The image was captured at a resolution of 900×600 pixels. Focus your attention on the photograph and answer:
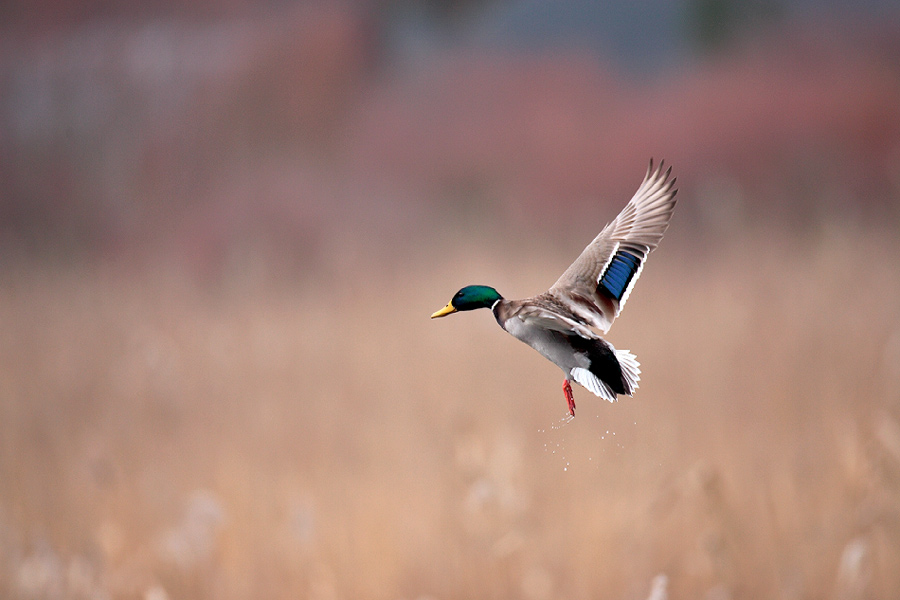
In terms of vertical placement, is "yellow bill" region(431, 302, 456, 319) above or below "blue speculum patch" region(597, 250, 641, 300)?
below

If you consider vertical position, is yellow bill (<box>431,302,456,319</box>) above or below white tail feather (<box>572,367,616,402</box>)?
above

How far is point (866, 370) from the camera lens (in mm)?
1127

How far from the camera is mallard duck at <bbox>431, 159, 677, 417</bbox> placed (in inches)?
7.9

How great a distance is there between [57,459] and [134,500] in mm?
173

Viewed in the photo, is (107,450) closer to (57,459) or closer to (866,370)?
(57,459)

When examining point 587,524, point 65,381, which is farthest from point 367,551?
point 65,381

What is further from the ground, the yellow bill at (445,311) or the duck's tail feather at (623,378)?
the yellow bill at (445,311)

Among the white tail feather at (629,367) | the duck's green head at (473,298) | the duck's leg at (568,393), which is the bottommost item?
the duck's leg at (568,393)

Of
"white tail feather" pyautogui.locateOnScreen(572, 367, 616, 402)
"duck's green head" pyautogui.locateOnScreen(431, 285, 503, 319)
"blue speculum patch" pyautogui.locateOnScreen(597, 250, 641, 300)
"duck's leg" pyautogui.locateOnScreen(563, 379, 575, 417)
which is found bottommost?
"duck's leg" pyautogui.locateOnScreen(563, 379, 575, 417)

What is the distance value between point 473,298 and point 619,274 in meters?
0.05

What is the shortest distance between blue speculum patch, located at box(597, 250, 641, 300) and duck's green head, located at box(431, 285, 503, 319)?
0.04 metres

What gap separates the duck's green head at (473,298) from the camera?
0.22 meters

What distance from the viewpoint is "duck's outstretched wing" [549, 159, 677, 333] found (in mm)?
229

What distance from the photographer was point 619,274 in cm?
24
